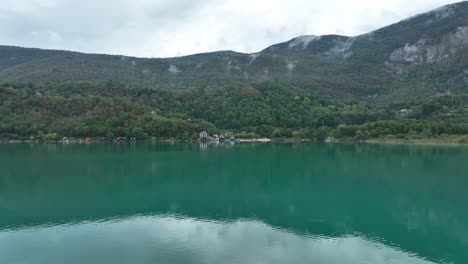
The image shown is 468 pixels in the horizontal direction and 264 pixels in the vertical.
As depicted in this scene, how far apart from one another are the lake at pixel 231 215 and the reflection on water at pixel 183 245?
44mm

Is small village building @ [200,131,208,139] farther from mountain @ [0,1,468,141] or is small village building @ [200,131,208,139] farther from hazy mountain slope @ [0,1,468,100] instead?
hazy mountain slope @ [0,1,468,100]

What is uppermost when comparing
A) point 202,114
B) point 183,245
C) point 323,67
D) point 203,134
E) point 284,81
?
point 323,67

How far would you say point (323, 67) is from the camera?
178250 millimetres

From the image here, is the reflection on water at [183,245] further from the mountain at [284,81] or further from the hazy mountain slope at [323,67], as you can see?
the hazy mountain slope at [323,67]

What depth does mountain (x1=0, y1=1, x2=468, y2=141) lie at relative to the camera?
4077 inches

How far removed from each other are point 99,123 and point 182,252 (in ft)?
259

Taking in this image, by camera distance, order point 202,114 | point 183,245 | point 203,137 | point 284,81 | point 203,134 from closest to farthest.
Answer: point 183,245 < point 203,137 < point 203,134 < point 202,114 < point 284,81

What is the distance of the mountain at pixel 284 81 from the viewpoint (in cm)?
10356

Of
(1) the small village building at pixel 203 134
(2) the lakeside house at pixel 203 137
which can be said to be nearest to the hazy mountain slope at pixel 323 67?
(1) the small village building at pixel 203 134

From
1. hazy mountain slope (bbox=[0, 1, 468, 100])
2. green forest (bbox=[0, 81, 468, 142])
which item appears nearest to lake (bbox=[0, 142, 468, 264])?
green forest (bbox=[0, 81, 468, 142])

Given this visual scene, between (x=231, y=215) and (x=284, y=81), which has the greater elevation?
(x=284, y=81)

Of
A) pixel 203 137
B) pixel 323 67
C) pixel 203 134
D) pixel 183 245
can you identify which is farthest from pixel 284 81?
pixel 183 245

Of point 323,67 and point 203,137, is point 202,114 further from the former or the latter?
point 323,67

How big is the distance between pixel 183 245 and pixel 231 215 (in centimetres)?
562
